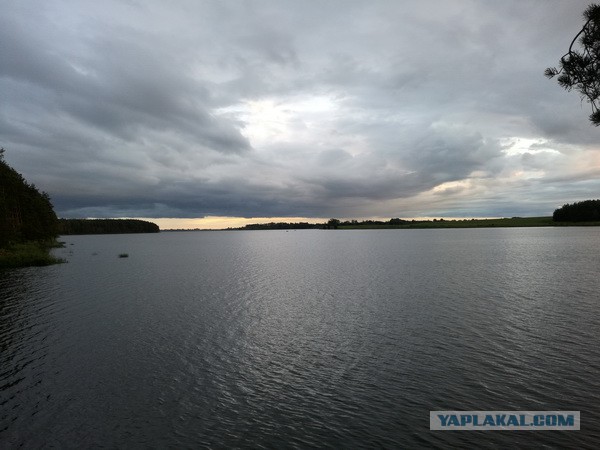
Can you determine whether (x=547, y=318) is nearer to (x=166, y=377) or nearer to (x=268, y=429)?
(x=268, y=429)

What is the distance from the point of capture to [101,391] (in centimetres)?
1920

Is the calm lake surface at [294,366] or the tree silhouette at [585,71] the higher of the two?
the tree silhouette at [585,71]

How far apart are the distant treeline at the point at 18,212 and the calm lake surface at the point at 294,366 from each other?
37.3 metres

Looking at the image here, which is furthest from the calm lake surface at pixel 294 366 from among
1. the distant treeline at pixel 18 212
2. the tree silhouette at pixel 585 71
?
the distant treeline at pixel 18 212

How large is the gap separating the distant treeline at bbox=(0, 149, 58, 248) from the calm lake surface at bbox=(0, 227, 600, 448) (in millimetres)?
37306

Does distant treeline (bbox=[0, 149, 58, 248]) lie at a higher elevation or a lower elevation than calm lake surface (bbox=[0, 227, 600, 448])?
higher

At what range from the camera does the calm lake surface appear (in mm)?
15133

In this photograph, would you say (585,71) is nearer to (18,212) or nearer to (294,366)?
(294,366)

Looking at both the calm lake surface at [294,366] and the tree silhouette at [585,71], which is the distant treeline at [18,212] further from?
the tree silhouette at [585,71]

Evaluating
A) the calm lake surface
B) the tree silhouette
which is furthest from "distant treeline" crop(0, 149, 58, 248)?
the tree silhouette

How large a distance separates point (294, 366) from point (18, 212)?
10648 centimetres

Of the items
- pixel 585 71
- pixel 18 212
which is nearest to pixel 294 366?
pixel 585 71

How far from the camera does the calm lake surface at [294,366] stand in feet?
49.6

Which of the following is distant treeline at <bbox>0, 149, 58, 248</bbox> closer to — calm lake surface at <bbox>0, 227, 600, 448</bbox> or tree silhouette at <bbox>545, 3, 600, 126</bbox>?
calm lake surface at <bbox>0, 227, 600, 448</bbox>
